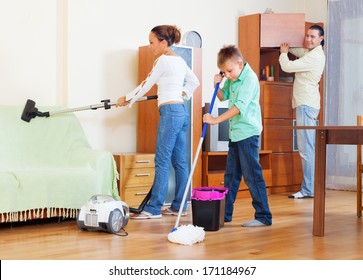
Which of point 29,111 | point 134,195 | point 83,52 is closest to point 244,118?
point 134,195

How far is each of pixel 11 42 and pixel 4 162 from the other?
1011 mm

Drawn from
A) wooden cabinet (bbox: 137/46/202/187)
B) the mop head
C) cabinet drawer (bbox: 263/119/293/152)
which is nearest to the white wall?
wooden cabinet (bbox: 137/46/202/187)

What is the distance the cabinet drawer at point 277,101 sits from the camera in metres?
6.08

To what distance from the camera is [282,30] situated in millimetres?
6102

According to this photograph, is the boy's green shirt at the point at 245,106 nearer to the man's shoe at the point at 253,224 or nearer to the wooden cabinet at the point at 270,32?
the man's shoe at the point at 253,224

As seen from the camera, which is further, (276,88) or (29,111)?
(276,88)

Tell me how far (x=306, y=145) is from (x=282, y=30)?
1191 millimetres

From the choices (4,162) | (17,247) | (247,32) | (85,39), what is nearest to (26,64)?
(85,39)

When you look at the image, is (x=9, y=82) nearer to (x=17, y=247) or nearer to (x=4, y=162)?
(x=4, y=162)

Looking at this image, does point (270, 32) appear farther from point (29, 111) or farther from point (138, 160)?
point (29, 111)

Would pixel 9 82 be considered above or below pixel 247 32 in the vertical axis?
below

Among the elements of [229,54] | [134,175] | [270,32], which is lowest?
[134,175]

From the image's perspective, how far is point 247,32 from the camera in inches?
246

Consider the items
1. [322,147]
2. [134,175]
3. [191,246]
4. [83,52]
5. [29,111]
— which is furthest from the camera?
[83,52]
